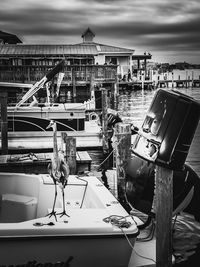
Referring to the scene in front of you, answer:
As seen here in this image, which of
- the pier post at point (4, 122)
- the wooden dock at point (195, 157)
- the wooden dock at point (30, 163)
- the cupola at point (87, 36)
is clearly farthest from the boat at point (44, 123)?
the cupola at point (87, 36)

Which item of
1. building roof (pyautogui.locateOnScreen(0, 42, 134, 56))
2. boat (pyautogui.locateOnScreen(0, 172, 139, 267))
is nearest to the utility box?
boat (pyautogui.locateOnScreen(0, 172, 139, 267))

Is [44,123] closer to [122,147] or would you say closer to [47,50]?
[122,147]

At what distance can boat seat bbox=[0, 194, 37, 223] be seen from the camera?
6.33 metres

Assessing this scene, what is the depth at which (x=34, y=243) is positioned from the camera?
15.2ft

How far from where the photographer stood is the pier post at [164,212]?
4.61m

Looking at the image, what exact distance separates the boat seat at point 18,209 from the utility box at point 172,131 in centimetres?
222

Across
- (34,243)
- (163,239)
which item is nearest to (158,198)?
(163,239)

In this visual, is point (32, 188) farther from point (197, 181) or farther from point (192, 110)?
point (192, 110)

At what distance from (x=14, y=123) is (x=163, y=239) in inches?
442

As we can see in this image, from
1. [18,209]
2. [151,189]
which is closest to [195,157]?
[18,209]

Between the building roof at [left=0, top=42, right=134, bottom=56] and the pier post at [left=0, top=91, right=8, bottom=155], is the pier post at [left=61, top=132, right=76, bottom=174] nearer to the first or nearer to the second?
the pier post at [left=0, top=91, right=8, bottom=155]

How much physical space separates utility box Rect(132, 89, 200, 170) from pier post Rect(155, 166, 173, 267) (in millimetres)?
144

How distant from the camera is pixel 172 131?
187 inches

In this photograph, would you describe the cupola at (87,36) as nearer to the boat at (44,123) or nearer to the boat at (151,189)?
the boat at (44,123)
